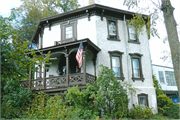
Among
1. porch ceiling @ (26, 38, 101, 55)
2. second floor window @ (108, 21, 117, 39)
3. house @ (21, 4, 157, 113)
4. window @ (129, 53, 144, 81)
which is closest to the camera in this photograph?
porch ceiling @ (26, 38, 101, 55)

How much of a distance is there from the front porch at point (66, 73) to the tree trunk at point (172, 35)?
5277 millimetres

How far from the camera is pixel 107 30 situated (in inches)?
608

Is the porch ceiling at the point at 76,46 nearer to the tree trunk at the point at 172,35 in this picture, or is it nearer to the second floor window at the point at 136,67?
the second floor window at the point at 136,67

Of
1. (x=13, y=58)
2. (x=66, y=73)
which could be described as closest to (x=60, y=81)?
(x=66, y=73)

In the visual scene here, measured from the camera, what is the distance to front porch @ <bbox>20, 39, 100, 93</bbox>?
12.2 meters

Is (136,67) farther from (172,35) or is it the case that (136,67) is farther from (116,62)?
(172,35)

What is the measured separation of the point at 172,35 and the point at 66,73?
721 centimetres

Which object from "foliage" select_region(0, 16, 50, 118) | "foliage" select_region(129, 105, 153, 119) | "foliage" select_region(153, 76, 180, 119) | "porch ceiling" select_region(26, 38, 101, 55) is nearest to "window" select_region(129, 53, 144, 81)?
"foliage" select_region(153, 76, 180, 119)

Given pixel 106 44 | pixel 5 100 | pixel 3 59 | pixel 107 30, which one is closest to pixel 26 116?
pixel 5 100

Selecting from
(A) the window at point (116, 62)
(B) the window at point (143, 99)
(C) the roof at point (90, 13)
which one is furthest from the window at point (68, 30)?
(B) the window at point (143, 99)

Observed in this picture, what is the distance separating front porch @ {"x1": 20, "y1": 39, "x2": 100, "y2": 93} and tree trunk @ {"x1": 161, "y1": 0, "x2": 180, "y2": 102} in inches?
208

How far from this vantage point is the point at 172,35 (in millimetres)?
8719

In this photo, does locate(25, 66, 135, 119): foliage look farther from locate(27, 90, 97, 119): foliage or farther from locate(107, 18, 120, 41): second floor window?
locate(107, 18, 120, 41): second floor window

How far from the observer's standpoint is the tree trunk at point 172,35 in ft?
27.1
